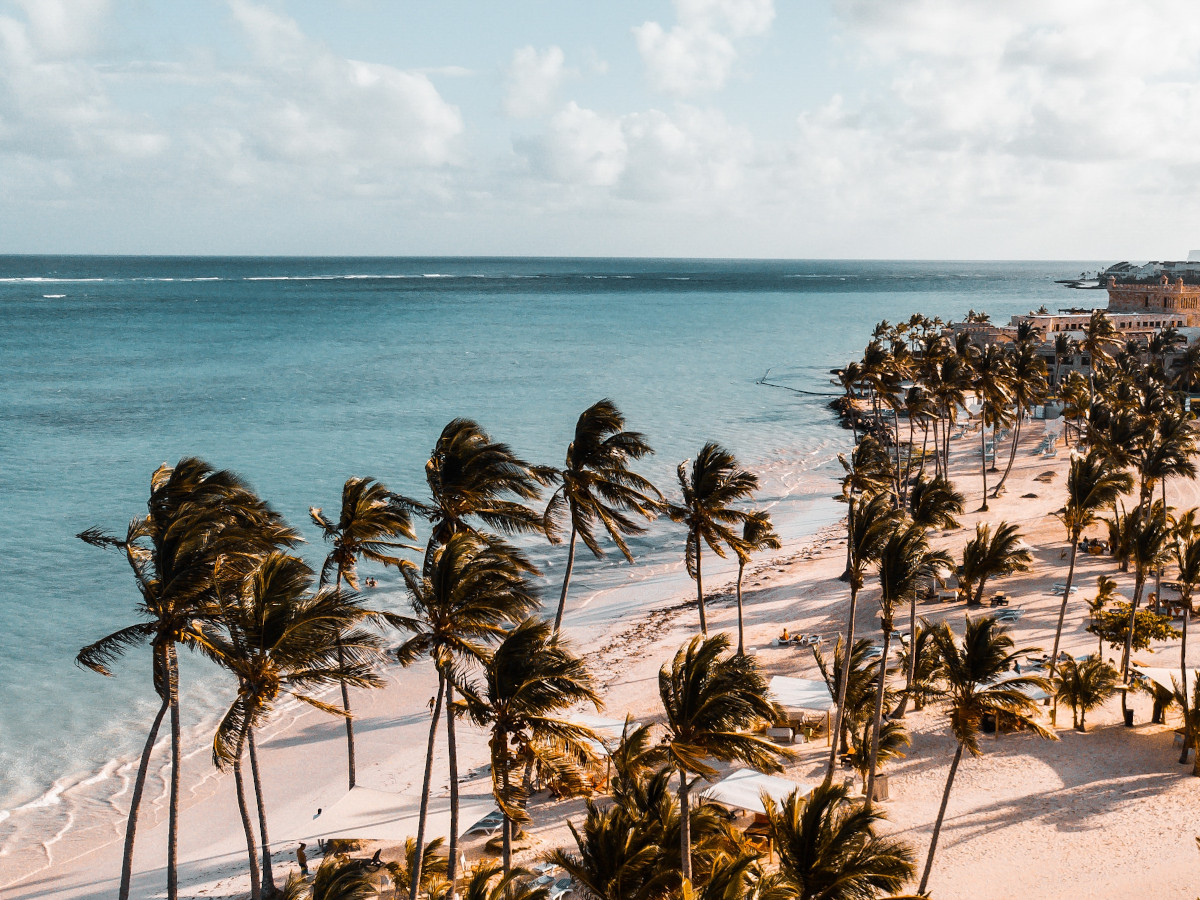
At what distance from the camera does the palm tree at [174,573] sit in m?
15.8

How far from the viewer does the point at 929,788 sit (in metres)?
21.7

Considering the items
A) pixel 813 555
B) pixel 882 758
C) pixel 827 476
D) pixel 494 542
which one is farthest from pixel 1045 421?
pixel 494 542

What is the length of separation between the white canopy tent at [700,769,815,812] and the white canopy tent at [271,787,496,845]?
204 inches

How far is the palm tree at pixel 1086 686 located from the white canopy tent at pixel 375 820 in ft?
47.7

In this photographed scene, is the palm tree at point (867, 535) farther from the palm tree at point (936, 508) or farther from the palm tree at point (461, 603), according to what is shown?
the palm tree at point (461, 603)

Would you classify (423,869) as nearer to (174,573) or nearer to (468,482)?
(174,573)

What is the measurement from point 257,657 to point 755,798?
34.1ft

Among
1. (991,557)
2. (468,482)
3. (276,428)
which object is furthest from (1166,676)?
(276,428)

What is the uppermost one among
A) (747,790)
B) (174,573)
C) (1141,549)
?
(174,573)

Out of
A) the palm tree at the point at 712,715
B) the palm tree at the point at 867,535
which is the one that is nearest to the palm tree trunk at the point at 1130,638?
the palm tree at the point at 867,535

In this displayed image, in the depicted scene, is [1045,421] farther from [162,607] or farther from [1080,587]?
[162,607]

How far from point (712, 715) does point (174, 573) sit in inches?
359

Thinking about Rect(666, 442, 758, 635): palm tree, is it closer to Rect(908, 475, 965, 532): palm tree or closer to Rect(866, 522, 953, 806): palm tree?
Rect(908, 475, 965, 532): palm tree

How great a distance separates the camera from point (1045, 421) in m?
73.2
